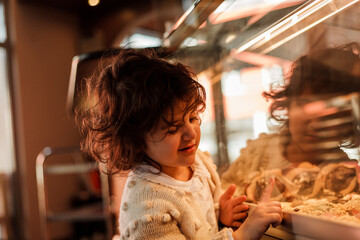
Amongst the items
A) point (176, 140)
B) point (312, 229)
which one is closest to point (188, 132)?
point (176, 140)

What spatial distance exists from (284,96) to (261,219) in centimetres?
26

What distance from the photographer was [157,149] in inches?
27.5

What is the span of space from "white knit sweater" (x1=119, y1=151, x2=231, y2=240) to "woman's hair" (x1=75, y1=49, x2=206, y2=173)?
7 centimetres

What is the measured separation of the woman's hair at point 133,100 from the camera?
667 millimetres

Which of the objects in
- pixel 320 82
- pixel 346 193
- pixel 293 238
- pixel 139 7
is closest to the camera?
pixel 293 238

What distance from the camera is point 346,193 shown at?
0.72m

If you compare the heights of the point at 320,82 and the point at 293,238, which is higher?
the point at 320,82

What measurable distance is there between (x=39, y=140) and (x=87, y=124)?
2847 millimetres

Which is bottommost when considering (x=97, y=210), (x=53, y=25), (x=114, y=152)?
(x=97, y=210)

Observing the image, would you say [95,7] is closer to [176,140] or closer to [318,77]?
[318,77]

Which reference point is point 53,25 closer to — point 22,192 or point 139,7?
point 139,7

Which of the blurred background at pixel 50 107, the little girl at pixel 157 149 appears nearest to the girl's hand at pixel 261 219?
the little girl at pixel 157 149

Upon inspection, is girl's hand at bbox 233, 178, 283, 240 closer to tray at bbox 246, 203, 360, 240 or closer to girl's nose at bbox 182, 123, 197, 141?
tray at bbox 246, 203, 360, 240

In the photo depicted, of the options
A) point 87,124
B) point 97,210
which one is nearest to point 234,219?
point 87,124
